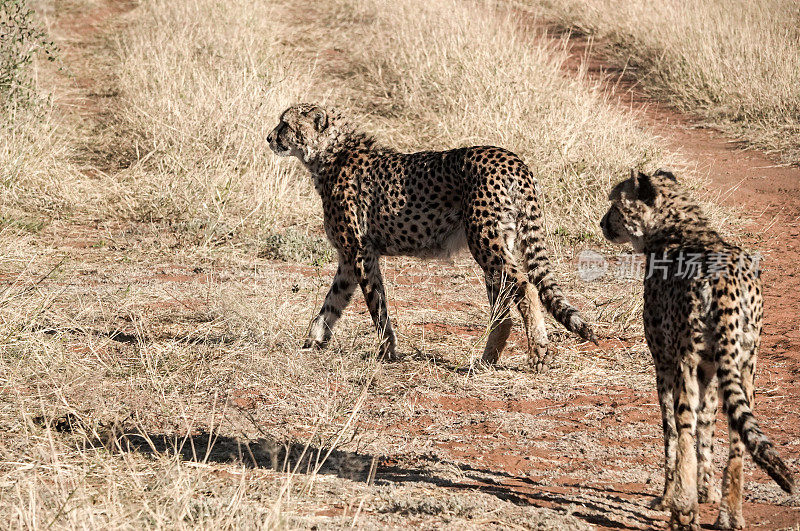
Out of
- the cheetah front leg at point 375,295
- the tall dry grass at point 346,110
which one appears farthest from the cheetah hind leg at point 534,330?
the tall dry grass at point 346,110

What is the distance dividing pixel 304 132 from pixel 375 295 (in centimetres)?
119

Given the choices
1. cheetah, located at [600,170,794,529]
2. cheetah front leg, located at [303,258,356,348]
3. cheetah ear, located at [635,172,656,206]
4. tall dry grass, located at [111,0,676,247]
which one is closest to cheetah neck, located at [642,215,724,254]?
cheetah, located at [600,170,794,529]

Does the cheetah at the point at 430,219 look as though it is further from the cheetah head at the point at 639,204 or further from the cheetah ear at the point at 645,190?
the cheetah ear at the point at 645,190

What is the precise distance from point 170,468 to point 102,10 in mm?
13355

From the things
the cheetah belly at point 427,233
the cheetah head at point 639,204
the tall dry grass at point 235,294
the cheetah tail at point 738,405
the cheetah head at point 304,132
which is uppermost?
the cheetah head at point 639,204

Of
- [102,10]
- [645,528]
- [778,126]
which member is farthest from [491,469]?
[102,10]

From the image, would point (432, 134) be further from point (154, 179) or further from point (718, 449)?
point (718, 449)

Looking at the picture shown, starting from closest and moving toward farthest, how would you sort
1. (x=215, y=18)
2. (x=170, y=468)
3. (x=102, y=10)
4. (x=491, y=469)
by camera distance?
(x=170, y=468) < (x=491, y=469) < (x=215, y=18) < (x=102, y=10)

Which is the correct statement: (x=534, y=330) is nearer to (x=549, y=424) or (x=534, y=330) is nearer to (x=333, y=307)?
(x=549, y=424)

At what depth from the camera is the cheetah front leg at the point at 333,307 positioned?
18.2 feet

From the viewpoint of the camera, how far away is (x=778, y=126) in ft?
33.6

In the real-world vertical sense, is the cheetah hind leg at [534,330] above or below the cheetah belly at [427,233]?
below

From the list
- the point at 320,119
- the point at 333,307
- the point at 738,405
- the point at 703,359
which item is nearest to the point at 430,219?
the point at 333,307

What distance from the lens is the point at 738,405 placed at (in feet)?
10.1
